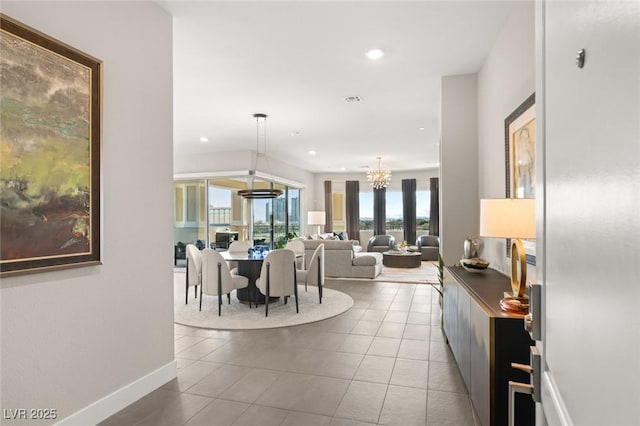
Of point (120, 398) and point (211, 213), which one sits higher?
point (211, 213)

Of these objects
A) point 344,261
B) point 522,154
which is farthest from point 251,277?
point 522,154

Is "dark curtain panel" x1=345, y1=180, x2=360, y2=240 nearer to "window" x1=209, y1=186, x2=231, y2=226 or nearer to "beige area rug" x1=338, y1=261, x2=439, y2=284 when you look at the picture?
"beige area rug" x1=338, y1=261, x2=439, y2=284

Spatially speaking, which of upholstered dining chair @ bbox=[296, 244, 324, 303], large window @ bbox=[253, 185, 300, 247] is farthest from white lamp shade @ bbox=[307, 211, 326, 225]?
upholstered dining chair @ bbox=[296, 244, 324, 303]

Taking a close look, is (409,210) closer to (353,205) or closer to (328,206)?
(353,205)

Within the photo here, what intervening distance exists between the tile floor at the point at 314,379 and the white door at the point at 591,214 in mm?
1864

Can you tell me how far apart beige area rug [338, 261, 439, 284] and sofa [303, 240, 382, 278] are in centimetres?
21

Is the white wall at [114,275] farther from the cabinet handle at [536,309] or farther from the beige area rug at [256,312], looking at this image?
the cabinet handle at [536,309]

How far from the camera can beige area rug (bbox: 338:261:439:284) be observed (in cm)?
753

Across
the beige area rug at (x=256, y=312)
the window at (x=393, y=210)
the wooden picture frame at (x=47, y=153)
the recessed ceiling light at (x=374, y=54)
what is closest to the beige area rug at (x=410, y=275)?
the beige area rug at (x=256, y=312)

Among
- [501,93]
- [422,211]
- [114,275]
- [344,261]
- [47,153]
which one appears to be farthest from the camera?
[422,211]

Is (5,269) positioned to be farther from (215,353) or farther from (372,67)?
(372,67)

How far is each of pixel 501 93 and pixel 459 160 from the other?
43.0 inches

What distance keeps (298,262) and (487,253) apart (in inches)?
139

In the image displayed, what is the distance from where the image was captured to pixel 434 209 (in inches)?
486
